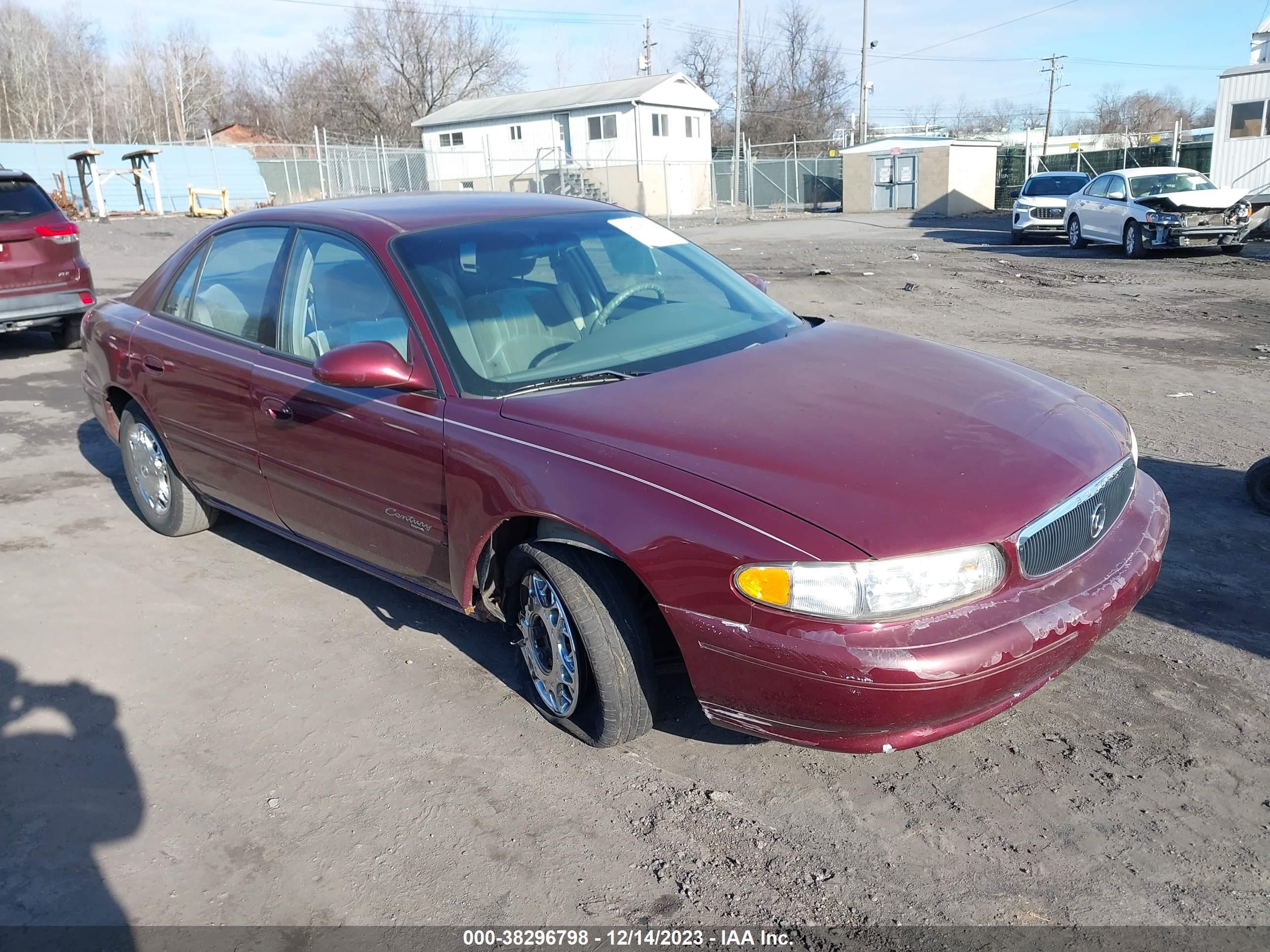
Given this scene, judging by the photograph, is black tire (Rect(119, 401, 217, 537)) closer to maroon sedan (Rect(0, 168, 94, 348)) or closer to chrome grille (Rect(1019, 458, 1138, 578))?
chrome grille (Rect(1019, 458, 1138, 578))

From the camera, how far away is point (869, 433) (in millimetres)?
2973

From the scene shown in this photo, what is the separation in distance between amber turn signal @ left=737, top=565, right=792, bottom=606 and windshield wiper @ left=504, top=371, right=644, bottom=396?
101 centimetres

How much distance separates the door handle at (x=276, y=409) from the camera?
13.1 ft

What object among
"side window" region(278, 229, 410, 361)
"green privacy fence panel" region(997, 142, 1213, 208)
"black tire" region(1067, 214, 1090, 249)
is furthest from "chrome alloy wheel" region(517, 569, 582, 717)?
"green privacy fence panel" region(997, 142, 1213, 208)

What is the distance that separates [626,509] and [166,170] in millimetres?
46160

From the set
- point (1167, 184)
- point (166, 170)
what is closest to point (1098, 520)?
point (1167, 184)

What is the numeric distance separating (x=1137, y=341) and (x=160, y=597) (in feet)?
30.1

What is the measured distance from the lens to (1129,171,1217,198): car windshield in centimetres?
1855

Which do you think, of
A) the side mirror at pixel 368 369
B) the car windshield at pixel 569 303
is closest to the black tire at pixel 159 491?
the side mirror at pixel 368 369

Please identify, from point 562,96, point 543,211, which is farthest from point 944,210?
point 543,211

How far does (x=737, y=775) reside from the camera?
3.12 meters

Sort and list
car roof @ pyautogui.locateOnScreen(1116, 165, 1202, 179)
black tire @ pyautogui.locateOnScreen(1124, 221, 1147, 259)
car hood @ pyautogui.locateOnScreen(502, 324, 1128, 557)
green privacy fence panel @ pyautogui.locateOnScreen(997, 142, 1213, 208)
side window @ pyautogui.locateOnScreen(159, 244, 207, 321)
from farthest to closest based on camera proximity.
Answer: green privacy fence panel @ pyautogui.locateOnScreen(997, 142, 1213, 208) → car roof @ pyautogui.locateOnScreen(1116, 165, 1202, 179) → black tire @ pyautogui.locateOnScreen(1124, 221, 1147, 259) → side window @ pyautogui.locateOnScreen(159, 244, 207, 321) → car hood @ pyautogui.locateOnScreen(502, 324, 1128, 557)

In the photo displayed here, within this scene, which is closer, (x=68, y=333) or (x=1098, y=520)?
(x=1098, y=520)

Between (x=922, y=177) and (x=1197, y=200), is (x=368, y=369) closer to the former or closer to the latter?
(x=1197, y=200)
